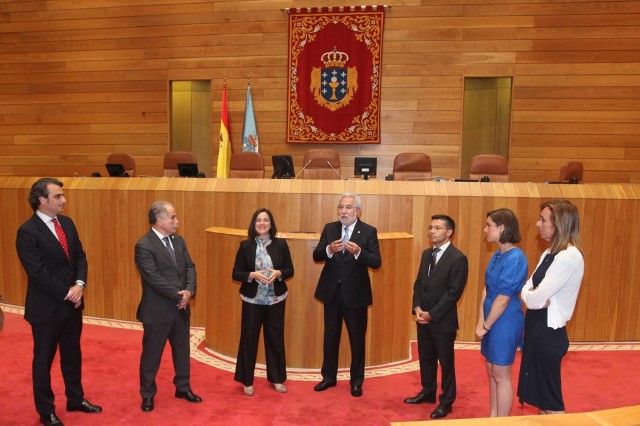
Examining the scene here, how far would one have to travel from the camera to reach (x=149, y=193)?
17.5 feet

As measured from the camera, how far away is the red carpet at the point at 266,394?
128 inches

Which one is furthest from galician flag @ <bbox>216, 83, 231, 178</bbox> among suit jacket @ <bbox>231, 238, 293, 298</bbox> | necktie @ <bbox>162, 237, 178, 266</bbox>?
necktie @ <bbox>162, 237, 178, 266</bbox>

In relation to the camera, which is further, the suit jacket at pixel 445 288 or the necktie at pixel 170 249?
the necktie at pixel 170 249

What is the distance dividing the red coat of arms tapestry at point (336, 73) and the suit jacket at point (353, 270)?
4.47 m

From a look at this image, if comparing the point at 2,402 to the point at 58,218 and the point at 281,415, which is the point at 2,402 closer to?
the point at 58,218

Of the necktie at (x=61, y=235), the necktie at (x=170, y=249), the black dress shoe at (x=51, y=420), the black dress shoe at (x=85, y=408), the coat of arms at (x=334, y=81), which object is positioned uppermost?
the coat of arms at (x=334, y=81)

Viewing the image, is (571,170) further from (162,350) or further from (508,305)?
(162,350)

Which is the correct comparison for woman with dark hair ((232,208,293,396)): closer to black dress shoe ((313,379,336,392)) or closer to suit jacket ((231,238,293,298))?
suit jacket ((231,238,293,298))

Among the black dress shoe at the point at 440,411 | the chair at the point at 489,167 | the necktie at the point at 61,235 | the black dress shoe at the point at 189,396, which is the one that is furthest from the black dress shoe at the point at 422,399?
the chair at the point at 489,167

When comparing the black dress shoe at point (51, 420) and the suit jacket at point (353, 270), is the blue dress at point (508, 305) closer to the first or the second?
the suit jacket at point (353, 270)

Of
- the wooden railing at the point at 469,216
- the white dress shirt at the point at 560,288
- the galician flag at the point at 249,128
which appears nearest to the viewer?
the white dress shirt at the point at 560,288

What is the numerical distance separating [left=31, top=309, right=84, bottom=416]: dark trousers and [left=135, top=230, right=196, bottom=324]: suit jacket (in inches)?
16.1

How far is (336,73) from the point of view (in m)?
7.90

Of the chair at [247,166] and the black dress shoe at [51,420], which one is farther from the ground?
the chair at [247,166]
